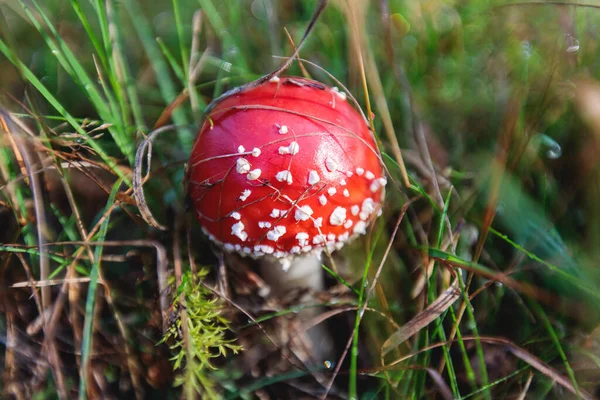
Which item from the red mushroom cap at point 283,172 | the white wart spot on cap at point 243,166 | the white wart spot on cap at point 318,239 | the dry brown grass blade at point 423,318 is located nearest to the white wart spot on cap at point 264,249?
the red mushroom cap at point 283,172

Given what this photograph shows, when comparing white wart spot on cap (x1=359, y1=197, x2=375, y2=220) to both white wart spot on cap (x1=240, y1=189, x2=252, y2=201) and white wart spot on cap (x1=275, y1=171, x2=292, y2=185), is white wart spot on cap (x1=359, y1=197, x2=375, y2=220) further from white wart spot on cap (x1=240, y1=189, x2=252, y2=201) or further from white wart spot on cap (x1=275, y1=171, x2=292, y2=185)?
white wart spot on cap (x1=240, y1=189, x2=252, y2=201)

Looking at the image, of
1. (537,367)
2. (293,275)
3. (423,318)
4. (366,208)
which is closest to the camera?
(537,367)

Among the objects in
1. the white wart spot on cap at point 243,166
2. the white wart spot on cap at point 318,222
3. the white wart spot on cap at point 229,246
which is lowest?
the white wart spot on cap at point 229,246

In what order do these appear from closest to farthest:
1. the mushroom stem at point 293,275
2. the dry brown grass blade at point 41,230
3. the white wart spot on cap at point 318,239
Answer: the dry brown grass blade at point 41,230 → the white wart spot on cap at point 318,239 → the mushroom stem at point 293,275

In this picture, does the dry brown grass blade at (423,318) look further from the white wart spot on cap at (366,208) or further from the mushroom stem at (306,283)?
the mushroom stem at (306,283)

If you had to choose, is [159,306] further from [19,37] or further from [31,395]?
[19,37]

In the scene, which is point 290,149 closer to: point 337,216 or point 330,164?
point 330,164

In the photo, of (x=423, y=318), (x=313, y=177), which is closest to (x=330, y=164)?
(x=313, y=177)

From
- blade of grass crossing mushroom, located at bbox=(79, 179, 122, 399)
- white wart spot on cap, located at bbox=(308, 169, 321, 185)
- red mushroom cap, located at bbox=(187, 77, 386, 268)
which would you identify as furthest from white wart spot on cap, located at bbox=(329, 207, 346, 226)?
blade of grass crossing mushroom, located at bbox=(79, 179, 122, 399)
